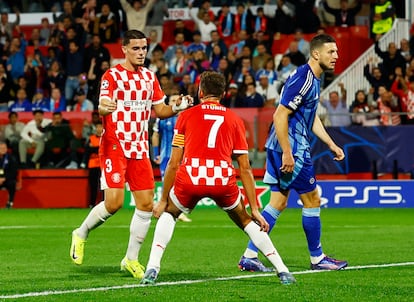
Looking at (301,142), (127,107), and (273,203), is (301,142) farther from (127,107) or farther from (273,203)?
(127,107)

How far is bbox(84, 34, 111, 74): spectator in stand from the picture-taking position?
2980 cm

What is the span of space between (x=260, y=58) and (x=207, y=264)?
54.3ft

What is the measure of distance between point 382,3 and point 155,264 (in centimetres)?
2074

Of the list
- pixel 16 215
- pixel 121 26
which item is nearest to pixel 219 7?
pixel 121 26

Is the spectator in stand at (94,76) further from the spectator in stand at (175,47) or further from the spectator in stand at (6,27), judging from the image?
the spectator in stand at (6,27)

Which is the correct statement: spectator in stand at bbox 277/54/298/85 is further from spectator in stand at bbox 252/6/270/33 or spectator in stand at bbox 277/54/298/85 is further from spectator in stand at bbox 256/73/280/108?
spectator in stand at bbox 252/6/270/33

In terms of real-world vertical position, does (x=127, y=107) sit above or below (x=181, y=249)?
above

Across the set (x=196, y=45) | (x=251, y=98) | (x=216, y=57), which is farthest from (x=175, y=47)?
(x=251, y=98)

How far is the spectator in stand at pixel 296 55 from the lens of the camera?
28156 mm

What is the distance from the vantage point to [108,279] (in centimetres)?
1095

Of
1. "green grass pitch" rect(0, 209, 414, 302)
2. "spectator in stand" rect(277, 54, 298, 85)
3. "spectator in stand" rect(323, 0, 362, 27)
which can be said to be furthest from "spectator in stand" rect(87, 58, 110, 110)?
"green grass pitch" rect(0, 209, 414, 302)

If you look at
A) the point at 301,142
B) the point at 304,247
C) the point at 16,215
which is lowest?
the point at 16,215

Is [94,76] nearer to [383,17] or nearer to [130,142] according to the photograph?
[383,17]

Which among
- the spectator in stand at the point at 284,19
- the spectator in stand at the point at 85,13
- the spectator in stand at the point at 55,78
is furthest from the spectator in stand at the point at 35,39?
the spectator in stand at the point at 284,19
